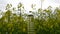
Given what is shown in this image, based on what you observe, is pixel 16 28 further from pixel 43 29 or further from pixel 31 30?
pixel 43 29

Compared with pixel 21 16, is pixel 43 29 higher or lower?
lower

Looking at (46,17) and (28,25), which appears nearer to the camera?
(28,25)

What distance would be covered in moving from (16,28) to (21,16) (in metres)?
0.31

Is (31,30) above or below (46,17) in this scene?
below

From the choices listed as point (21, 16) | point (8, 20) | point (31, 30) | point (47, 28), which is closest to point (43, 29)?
point (47, 28)

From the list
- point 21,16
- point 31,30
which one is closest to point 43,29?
point 31,30

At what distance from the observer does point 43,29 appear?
390 cm

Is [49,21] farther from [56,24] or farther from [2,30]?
[2,30]

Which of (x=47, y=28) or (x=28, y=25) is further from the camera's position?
(x=47, y=28)

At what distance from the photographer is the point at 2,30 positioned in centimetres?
371

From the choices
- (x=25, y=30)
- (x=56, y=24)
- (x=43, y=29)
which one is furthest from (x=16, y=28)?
(x=56, y=24)

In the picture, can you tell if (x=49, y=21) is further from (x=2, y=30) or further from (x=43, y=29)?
(x=2, y=30)

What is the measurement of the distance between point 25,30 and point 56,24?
77 cm

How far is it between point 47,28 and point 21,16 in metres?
0.70
